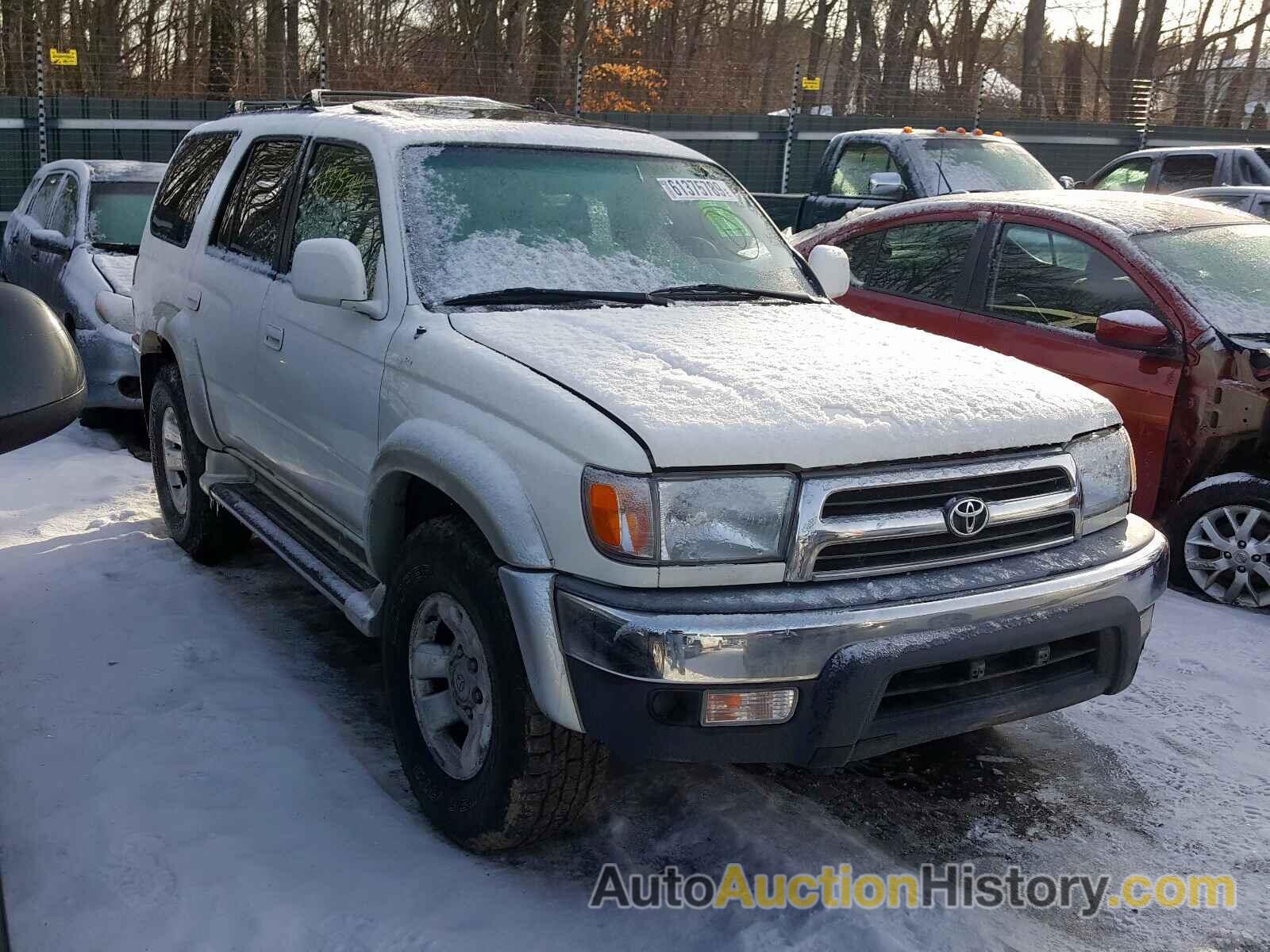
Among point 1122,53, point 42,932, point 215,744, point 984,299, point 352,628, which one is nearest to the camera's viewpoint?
point 42,932

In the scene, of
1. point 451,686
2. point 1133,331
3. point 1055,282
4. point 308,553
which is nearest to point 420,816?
Result: point 451,686

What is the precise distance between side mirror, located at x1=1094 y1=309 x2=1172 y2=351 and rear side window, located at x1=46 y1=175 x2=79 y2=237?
275 inches

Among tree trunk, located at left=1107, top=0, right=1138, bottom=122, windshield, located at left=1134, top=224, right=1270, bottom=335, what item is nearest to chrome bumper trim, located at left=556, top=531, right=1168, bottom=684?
windshield, located at left=1134, top=224, right=1270, bottom=335

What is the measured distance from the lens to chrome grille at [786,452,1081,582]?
9.43 ft

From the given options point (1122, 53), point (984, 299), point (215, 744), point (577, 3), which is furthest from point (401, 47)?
point (215, 744)

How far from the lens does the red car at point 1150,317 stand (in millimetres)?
5148

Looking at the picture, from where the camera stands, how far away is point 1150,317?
5.26 metres

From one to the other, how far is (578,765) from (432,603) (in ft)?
1.92

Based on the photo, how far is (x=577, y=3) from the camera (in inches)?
1084

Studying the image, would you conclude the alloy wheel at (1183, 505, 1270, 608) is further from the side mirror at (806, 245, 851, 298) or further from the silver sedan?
the silver sedan

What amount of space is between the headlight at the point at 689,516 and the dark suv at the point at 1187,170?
11383 mm

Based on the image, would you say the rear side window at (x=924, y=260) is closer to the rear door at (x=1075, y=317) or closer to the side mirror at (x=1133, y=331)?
the rear door at (x=1075, y=317)

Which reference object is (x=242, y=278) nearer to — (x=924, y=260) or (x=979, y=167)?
(x=924, y=260)

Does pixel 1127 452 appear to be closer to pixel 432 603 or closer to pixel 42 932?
pixel 432 603
